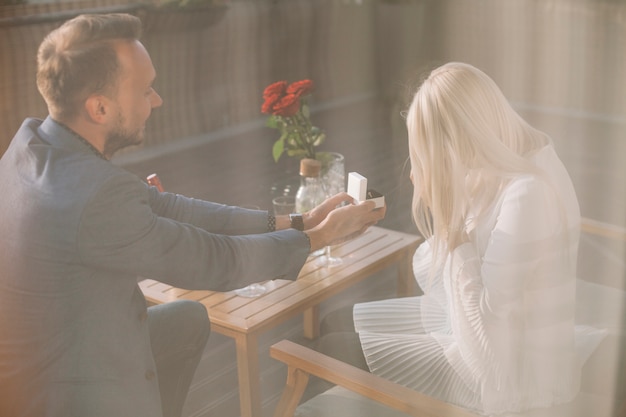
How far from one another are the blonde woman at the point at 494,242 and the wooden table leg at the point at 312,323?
2.51 feet

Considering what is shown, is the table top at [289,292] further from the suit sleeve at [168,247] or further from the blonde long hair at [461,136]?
the blonde long hair at [461,136]

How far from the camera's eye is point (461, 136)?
1263 mm

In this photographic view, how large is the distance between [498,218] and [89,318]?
27.0 inches

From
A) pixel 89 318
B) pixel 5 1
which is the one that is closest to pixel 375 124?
pixel 89 318

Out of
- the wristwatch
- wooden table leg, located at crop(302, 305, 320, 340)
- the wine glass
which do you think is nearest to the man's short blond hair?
the wristwatch

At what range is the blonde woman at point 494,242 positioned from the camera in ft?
4.11

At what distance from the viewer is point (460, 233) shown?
1340 mm

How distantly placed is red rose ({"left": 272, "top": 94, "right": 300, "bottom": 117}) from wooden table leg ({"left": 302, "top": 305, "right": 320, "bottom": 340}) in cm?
63

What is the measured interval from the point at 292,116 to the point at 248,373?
2.15ft

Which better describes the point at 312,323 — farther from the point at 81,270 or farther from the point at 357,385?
the point at 81,270

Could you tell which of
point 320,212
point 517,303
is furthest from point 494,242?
point 320,212

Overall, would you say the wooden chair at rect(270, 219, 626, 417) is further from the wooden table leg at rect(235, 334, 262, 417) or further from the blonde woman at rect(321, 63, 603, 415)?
the wooden table leg at rect(235, 334, 262, 417)

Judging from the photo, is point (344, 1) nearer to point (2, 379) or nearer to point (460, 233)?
point (460, 233)

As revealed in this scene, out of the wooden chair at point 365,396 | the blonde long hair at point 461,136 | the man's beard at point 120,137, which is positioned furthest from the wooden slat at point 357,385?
the man's beard at point 120,137
